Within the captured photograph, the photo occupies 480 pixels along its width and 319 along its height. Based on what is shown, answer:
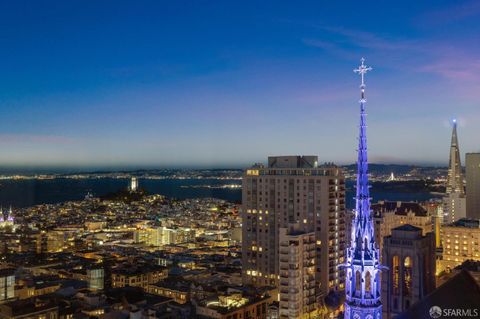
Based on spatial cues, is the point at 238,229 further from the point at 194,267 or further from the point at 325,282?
the point at 325,282

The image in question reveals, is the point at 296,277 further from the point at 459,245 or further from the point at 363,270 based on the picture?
the point at 459,245

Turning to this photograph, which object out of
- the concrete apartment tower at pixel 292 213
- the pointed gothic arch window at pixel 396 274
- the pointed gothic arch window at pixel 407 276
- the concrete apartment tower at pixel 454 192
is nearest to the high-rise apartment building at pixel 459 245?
the pointed gothic arch window at pixel 407 276

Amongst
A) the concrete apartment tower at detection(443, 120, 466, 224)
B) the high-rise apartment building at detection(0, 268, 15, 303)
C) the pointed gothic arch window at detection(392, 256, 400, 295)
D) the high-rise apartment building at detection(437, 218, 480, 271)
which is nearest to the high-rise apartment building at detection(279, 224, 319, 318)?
the pointed gothic arch window at detection(392, 256, 400, 295)

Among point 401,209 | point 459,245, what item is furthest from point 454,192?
point 459,245

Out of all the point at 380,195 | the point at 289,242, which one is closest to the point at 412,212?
the point at 289,242

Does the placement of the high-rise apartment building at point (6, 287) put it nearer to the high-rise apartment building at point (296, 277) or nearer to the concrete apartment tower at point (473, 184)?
the high-rise apartment building at point (296, 277)

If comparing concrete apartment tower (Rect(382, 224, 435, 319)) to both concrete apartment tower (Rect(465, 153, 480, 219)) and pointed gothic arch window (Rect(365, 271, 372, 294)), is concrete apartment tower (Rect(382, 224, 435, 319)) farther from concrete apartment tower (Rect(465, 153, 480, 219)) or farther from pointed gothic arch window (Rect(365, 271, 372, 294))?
concrete apartment tower (Rect(465, 153, 480, 219))
